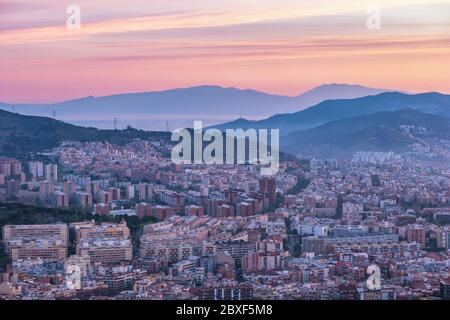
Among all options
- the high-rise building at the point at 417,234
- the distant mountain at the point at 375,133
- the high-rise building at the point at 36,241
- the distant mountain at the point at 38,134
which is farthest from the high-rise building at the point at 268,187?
the high-rise building at the point at 36,241

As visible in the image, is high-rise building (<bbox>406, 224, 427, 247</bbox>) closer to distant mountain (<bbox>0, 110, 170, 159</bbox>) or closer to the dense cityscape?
the dense cityscape

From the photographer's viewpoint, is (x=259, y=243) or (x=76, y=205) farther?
(x=76, y=205)

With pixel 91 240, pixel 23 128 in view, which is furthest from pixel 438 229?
pixel 23 128

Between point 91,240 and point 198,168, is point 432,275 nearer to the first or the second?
point 91,240

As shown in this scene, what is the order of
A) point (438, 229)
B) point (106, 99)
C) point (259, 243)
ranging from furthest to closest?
point (106, 99) < point (438, 229) < point (259, 243)

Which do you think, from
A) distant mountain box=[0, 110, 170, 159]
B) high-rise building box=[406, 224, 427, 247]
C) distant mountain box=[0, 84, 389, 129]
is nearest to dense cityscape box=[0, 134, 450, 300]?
high-rise building box=[406, 224, 427, 247]
